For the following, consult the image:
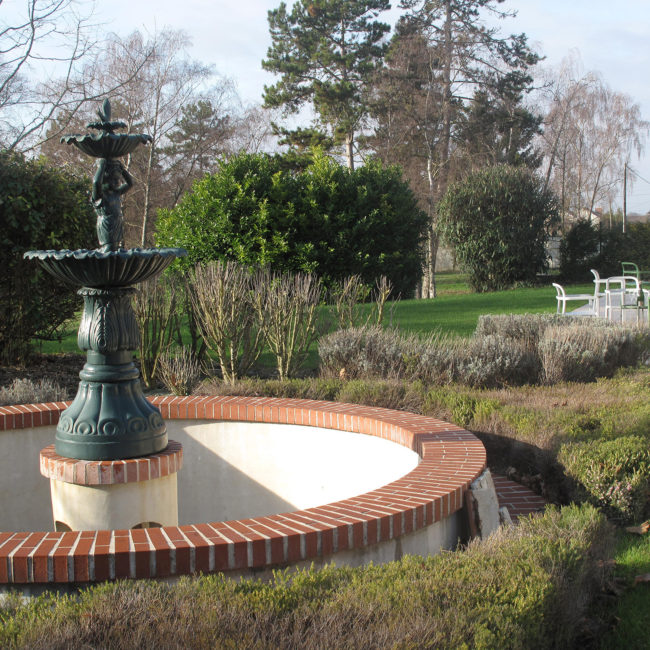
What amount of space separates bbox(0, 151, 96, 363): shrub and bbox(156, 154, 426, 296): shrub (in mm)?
5738

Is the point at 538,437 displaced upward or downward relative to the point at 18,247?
downward

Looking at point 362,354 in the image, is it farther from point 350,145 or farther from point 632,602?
point 350,145

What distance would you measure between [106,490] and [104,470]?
13 centimetres

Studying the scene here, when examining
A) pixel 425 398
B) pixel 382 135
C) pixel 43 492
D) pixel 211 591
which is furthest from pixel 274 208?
pixel 382 135

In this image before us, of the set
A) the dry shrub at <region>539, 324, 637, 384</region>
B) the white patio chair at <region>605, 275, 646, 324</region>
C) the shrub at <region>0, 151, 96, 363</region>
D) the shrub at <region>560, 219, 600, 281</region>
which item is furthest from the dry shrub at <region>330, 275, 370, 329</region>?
the shrub at <region>560, 219, 600, 281</region>

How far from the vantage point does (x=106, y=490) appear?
3896 millimetres

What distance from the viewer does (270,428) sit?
5215 millimetres

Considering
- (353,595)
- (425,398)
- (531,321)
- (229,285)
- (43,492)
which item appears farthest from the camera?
(531,321)

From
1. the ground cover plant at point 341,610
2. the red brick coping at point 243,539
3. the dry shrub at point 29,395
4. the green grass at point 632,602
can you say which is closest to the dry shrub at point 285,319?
the dry shrub at point 29,395

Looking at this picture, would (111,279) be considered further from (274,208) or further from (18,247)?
(274,208)

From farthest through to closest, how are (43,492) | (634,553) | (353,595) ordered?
(43,492) < (634,553) < (353,595)

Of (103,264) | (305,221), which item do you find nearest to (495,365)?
(103,264)

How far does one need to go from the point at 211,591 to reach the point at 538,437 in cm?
335

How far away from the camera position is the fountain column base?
385 cm
